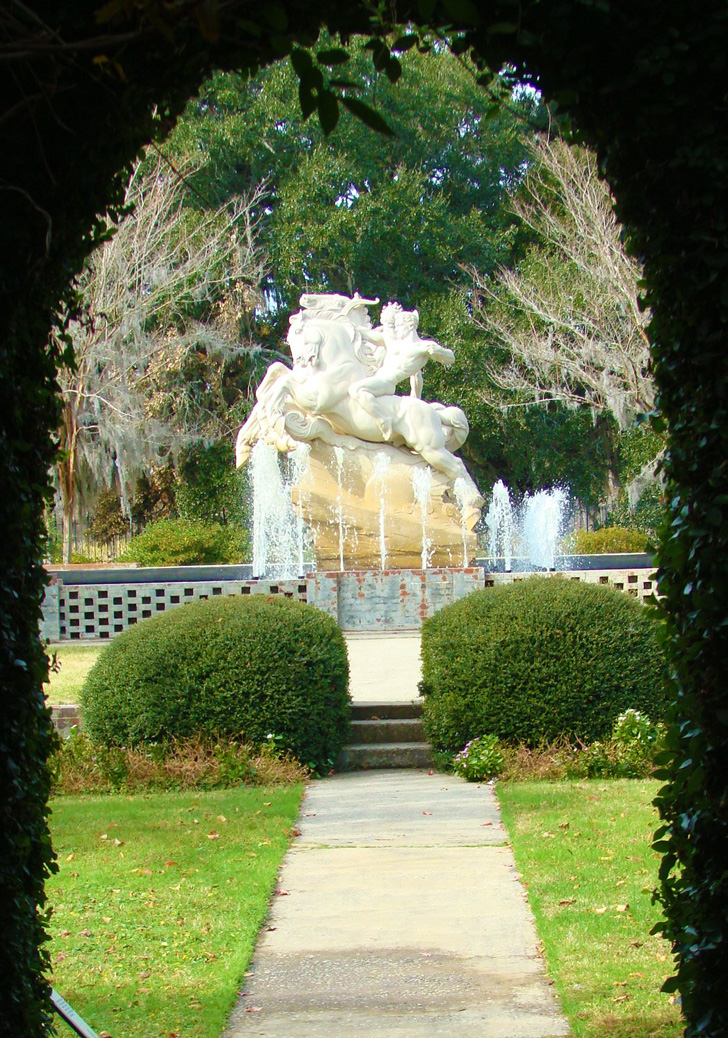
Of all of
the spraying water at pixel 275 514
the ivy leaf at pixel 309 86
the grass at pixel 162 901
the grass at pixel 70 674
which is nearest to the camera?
the ivy leaf at pixel 309 86

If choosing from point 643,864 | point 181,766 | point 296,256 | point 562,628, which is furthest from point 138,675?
point 296,256

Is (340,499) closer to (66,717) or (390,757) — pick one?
(66,717)

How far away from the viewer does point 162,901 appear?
22.1 ft

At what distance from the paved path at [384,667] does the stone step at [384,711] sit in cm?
31

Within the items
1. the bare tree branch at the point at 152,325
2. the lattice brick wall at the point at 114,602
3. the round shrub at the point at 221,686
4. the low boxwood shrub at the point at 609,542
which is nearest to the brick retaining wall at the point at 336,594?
the lattice brick wall at the point at 114,602

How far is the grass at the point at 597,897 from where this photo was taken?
5145 millimetres

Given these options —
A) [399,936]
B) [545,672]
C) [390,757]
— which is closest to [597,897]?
[399,936]

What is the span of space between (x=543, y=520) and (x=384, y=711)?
77.7ft

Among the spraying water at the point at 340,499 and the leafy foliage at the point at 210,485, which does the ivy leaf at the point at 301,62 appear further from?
the leafy foliage at the point at 210,485

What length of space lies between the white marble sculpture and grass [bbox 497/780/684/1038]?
469 inches

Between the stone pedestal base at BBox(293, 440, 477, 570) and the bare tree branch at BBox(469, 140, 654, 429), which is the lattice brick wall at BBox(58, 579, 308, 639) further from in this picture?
the bare tree branch at BBox(469, 140, 654, 429)

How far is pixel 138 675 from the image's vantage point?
9.71 m

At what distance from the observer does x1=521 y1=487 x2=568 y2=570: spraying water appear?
103ft

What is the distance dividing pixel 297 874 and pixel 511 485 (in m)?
30.7
